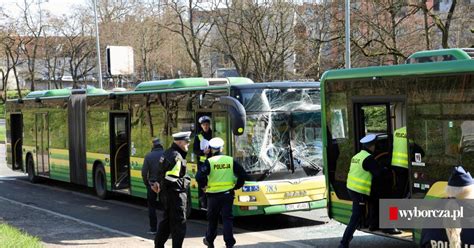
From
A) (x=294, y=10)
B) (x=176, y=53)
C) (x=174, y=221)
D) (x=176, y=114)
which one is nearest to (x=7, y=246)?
(x=174, y=221)

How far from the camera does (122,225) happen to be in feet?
44.2

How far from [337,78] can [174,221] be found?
3.34 meters

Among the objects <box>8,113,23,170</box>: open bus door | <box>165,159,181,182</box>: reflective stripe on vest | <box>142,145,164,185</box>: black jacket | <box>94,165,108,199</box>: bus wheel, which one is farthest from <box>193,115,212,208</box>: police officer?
<box>8,113,23,170</box>: open bus door

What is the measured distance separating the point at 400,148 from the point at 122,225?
21.2 ft

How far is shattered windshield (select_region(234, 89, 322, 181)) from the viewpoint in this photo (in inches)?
484

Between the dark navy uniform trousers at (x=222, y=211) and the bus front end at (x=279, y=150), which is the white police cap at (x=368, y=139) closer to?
the dark navy uniform trousers at (x=222, y=211)

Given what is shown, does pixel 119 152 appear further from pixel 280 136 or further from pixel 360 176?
pixel 360 176

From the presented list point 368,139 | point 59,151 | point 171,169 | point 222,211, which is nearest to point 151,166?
point 222,211

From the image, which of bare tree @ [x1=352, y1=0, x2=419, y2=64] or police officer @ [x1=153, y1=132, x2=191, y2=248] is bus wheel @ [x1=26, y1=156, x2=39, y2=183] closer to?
bare tree @ [x1=352, y1=0, x2=419, y2=64]

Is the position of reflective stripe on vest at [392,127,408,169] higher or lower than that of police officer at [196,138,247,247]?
higher

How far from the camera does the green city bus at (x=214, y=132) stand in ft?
40.2

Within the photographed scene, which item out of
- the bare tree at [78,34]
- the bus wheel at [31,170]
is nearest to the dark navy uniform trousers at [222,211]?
the bus wheel at [31,170]

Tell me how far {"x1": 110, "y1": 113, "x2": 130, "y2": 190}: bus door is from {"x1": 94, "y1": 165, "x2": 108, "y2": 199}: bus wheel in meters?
0.64

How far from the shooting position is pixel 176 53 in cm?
4875
